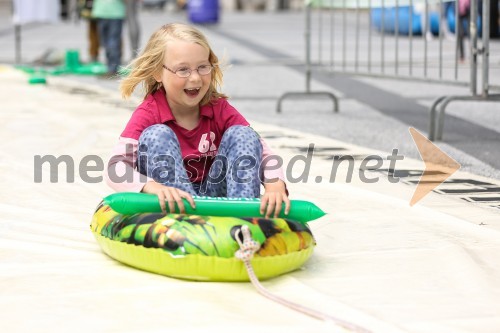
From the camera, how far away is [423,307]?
3043mm

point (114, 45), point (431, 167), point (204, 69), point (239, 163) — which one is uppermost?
point (204, 69)

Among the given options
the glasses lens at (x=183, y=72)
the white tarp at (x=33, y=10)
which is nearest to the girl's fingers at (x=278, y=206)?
→ the glasses lens at (x=183, y=72)

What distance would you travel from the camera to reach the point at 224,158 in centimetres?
382

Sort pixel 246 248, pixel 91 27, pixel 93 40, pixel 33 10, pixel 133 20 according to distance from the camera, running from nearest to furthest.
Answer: pixel 246 248, pixel 133 20, pixel 91 27, pixel 93 40, pixel 33 10

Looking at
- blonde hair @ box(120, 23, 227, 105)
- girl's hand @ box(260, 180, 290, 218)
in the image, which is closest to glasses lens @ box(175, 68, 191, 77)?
blonde hair @ box(120, 23, 227, 105)

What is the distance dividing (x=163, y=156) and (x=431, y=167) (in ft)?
7.89

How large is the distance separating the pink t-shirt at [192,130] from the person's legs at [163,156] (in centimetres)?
7

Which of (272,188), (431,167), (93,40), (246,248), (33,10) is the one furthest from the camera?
(33,10)

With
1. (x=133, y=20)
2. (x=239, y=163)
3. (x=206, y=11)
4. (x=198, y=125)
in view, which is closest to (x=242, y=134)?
(x=239, y=163)

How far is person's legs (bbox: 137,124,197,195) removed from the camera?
12.1 ft

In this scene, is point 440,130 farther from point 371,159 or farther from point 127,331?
point 127,331

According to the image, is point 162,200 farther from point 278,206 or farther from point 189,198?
point 278,206

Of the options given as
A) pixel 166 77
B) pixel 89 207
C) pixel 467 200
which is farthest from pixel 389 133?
pixel 166 77

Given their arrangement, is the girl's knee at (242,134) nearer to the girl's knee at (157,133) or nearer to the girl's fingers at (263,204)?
the girl's knee at (157,133)
